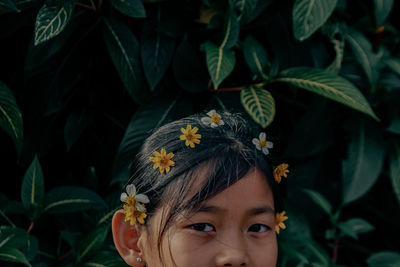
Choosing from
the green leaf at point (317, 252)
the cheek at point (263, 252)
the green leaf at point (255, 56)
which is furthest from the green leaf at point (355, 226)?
the cheek at point (263, 252)

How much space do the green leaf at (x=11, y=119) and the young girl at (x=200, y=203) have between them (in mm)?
522

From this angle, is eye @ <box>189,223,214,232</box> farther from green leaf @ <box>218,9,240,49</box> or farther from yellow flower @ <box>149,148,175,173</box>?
green leaf @ <box>218,9,240,49</box>

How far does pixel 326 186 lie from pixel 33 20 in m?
1.34

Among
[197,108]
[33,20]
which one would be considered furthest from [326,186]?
[33,20]

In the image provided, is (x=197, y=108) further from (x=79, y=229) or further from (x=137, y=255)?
(x=137, y=255)

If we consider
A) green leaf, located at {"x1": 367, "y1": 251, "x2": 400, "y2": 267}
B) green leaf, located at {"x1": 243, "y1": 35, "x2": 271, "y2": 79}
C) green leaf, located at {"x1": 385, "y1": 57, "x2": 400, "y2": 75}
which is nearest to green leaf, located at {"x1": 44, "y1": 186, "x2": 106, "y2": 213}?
green leaf, located at {"x1": 243, "y1": 35, "x2": 271, "y2": 79}

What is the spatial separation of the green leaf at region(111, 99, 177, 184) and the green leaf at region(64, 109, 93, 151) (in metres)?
0.19

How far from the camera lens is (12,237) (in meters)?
1.67

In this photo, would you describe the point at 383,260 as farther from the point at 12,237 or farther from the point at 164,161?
the point at 12,237

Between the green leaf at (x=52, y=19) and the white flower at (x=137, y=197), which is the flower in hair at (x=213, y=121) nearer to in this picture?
the white flower at (x=137, y=197)

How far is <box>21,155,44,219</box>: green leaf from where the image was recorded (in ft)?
5.85

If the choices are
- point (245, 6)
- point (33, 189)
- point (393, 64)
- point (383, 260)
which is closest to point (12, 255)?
point (33, 189)

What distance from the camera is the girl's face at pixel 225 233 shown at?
1.17m

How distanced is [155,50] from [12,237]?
782mm
